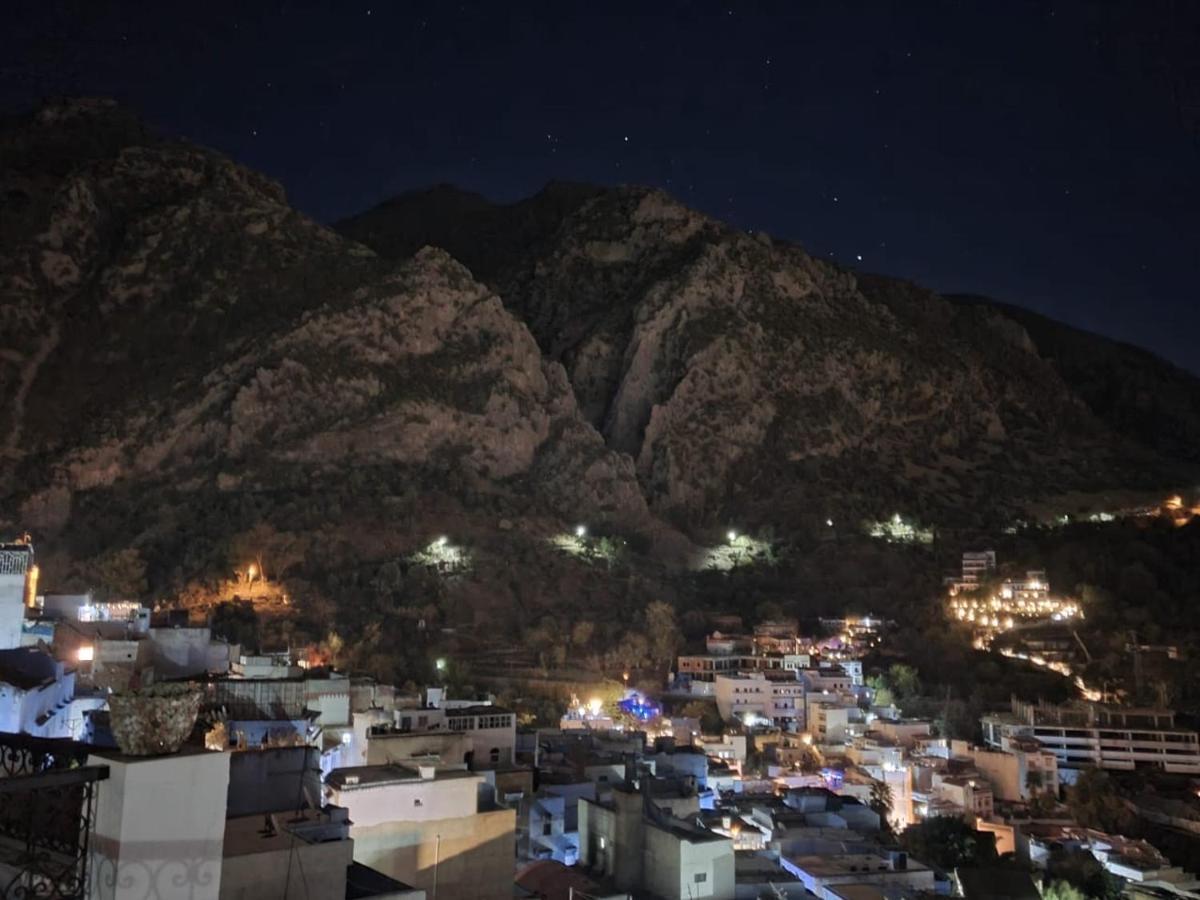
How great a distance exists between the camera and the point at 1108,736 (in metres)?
32.3

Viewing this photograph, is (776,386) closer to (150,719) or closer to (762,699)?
(762,699)

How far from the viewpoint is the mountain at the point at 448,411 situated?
39719 millimetres

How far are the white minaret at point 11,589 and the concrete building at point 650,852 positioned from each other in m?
9.83

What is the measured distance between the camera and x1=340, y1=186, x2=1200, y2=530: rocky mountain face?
182 feet

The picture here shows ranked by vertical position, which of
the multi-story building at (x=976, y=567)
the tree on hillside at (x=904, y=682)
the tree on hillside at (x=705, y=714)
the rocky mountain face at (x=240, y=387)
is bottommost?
the tree on hillside at (x=705, y=714)

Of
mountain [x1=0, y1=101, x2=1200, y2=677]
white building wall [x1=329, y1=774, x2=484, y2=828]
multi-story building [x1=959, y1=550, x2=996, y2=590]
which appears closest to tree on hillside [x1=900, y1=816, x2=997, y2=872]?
white building wall [x1=329, y1=774, x2=484, y2=828]

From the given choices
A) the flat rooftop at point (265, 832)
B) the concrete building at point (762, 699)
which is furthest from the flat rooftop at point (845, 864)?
the concrete building at point (762, 699)

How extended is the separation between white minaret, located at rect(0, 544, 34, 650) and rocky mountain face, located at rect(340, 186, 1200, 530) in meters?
39.5

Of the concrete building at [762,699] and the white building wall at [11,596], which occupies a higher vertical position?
the white building wall at [11,596]

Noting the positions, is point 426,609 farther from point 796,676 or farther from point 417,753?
point 417,753

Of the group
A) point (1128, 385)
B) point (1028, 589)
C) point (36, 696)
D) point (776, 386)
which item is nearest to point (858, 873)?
point (36, 696)

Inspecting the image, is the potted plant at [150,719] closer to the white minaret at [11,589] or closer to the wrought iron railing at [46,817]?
the wrought iron railing at [46,817]

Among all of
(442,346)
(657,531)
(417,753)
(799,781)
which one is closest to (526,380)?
(442,346)

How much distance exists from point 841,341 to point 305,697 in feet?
165
